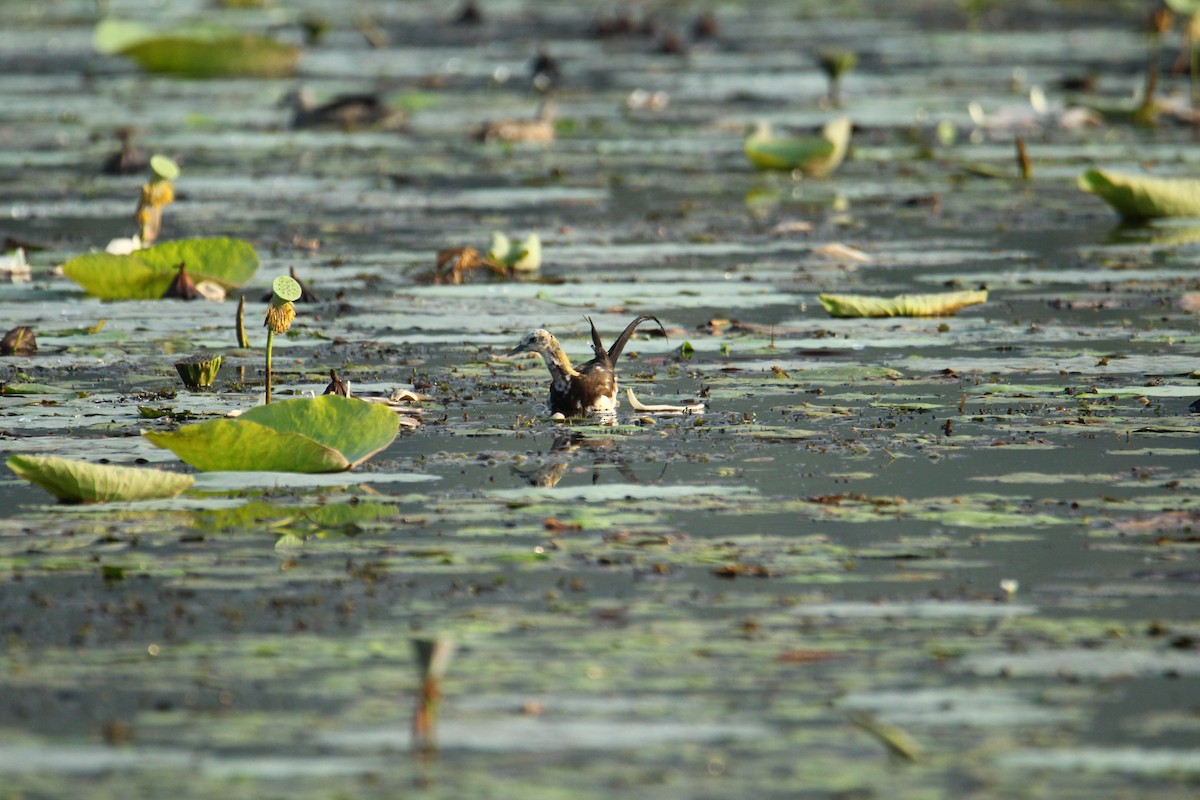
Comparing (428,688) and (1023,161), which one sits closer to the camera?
(428,688)

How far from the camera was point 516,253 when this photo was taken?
28.3 feet

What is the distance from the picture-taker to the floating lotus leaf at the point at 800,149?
38.6ft

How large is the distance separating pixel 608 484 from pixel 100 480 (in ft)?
3.95

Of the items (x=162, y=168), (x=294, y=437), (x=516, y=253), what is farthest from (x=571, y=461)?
(x=516, y=253)

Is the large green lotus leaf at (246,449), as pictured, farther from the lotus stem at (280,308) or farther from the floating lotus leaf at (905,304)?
the floating lotus leaf at (905,304)

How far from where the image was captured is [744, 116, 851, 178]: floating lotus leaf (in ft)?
38.6

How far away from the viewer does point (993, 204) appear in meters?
11.1

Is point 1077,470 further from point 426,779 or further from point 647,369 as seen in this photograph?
point 426,779

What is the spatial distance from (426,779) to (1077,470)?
2.53 m

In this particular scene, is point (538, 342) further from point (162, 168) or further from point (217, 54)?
point (217, 54)

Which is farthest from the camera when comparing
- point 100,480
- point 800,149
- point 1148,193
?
point 800,149

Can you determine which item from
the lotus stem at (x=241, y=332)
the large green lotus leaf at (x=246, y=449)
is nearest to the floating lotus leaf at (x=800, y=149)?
the lotus stem at (x=241, y=332)

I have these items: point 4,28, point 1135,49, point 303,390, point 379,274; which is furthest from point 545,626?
point 4,28

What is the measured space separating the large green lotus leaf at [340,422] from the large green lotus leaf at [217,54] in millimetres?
13093
